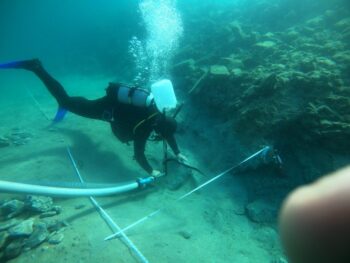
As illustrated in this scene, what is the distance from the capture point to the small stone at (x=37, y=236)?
343 cm

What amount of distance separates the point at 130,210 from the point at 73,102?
11.9 feet

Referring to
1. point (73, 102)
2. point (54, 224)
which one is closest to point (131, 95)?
point (73, 102)

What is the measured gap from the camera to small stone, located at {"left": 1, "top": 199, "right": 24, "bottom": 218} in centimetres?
416

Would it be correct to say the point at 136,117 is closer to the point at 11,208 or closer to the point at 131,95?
the point at 131,95

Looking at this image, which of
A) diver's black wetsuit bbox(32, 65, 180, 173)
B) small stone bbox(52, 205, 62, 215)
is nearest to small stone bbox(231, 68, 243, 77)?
diver's black wetsuit bbox(32, 65, 180, 173)

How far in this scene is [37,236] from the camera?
353cm

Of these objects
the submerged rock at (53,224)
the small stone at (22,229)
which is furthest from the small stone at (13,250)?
the submerged rock at (53,224)

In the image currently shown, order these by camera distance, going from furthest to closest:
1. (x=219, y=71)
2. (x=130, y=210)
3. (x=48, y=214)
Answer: (x=219, y=71) → (x=130, y=210) → (x=48, y=214)

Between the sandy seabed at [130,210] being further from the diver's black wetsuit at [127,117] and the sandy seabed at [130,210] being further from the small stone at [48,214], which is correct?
the diver's black wetsuit at [127,117]

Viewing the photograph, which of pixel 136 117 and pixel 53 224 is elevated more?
pixel 136 117

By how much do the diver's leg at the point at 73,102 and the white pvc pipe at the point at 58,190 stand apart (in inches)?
76.8

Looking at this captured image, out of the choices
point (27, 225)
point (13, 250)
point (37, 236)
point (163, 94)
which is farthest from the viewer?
point (163, 94)

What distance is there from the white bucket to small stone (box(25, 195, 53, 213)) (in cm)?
262

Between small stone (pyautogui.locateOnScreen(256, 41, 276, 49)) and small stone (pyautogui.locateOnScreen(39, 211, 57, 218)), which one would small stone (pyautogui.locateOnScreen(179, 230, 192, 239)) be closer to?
small stone (pyautogui.locateOnScreen(39, 211, 57, 218))
